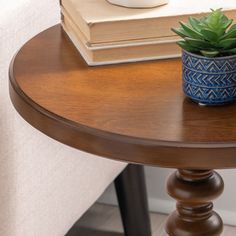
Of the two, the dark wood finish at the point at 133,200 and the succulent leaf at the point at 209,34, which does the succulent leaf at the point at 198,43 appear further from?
the dark wood finish at the point at 133,200

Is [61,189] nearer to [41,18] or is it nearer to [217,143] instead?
[41,18]

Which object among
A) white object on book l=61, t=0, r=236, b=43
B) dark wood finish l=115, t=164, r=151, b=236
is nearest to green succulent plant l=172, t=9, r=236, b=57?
white object on book l=61, t=0, r=236, b=43

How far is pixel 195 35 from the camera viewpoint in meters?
0.65

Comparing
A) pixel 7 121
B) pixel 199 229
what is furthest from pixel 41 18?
pixel 199 229

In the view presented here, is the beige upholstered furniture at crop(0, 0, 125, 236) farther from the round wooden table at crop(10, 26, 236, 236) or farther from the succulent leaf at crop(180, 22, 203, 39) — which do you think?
the succulent leaf at crop(180, 22, 203, 39)

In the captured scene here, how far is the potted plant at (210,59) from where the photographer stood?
2.12 feet

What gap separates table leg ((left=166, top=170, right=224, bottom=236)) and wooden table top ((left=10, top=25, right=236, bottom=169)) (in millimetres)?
133

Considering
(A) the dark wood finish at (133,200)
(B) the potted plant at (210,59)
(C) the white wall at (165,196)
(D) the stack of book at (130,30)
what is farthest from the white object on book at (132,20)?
(C) the white wall at (165,196)

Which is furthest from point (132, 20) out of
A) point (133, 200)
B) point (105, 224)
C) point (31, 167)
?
point (105, 224)

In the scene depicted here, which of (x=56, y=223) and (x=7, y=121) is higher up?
(x=7, y=121)

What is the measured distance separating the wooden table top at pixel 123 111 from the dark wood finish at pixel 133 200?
501 mm

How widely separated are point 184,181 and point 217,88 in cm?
18

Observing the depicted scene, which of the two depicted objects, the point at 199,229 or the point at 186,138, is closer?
the point at 186,138

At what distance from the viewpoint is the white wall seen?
1411 millimetres
